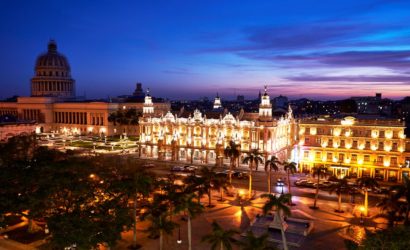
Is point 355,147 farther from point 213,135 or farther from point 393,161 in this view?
point 213,135

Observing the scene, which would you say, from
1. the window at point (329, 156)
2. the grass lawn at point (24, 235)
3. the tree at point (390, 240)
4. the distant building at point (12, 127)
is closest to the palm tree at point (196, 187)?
the grass lawn at point (24, 235)

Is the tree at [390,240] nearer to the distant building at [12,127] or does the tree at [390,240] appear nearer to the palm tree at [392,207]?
the palm tree at [392,207]

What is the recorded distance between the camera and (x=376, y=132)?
78375mm

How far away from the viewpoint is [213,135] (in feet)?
307

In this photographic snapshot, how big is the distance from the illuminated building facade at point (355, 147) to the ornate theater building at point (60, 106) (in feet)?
198

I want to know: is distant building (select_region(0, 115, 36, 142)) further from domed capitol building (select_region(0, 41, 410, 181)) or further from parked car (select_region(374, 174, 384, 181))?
parked car (select_region(374, 174, 384, 181))

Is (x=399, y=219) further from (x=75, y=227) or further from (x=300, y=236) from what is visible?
(x=75, y=227)

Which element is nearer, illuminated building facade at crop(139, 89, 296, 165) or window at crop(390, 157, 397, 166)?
window at crop(390, 157, 397, 166)

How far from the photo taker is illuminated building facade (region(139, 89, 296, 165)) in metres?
87.9

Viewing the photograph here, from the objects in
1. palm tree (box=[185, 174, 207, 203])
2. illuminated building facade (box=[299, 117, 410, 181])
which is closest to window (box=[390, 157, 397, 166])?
illuminated building facade (box=[299, 117, 410, 181])

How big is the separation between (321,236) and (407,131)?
48322 mm

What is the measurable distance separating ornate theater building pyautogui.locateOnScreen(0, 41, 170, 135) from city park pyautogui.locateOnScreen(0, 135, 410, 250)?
81149 millimetres

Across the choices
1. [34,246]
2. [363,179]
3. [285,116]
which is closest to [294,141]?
[285,116]

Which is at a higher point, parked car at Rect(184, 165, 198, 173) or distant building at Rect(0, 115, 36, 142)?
distant building at Rect(0, 115, 36, 142)
